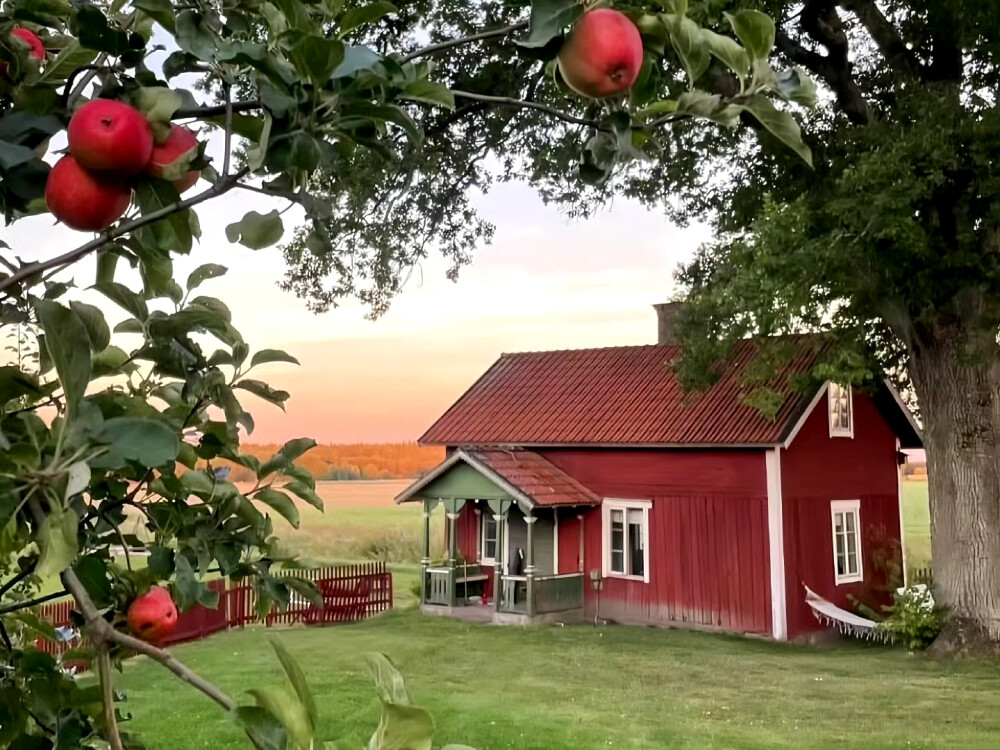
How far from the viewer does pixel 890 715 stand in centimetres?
712

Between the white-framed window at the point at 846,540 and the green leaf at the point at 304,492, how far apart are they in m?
11.6

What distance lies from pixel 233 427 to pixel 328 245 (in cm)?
49

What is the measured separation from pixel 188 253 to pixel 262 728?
0.47 m

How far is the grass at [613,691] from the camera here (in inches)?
251

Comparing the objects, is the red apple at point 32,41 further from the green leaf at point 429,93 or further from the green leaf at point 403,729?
the green leaf at point 403,729

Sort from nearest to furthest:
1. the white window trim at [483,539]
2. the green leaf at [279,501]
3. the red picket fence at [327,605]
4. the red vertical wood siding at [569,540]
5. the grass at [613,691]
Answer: the green leaf at [279,501] < the grass at [613,691] < the red picket fence at [327,605] < the red vertical wood siding at [569,540] < the white window trim at [483,539]

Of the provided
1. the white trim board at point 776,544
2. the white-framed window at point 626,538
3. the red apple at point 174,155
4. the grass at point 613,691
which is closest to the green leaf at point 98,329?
the red apple at point 174,155

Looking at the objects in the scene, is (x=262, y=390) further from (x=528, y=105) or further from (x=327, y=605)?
(x=327, y=605)

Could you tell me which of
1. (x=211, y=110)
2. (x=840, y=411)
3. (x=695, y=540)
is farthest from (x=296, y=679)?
(x=840, y=411)

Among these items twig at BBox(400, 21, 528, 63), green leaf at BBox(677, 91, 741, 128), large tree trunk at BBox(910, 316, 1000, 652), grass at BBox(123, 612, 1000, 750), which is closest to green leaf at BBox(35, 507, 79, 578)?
twig at BBox(400, 21, 528, 63)

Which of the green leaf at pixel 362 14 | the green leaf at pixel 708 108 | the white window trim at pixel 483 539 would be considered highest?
the green leaf at pixel 362 14

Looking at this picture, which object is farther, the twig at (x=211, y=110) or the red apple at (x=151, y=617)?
the red apple at (x=151, y=617)

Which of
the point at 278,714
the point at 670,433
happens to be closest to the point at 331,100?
the point at 278,714

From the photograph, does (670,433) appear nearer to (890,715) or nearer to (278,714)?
(890,715)
